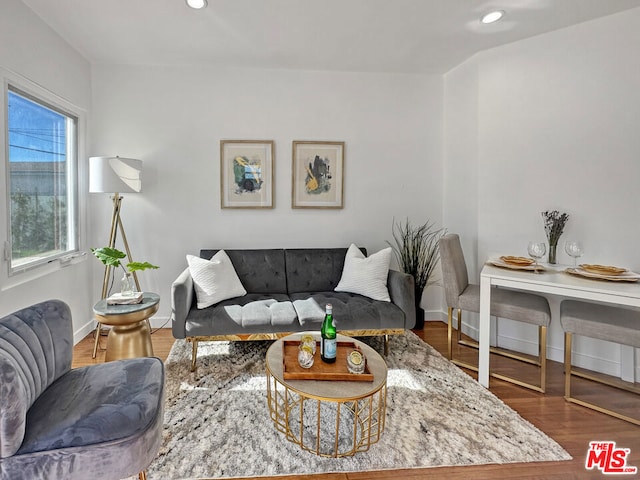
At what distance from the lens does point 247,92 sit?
3.53m

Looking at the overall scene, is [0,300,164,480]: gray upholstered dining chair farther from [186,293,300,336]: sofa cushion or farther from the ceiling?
the ceiling

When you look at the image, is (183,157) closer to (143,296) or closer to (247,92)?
(247,92)

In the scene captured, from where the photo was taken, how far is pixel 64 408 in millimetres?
1365

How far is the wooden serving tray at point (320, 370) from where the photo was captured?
1.71 m

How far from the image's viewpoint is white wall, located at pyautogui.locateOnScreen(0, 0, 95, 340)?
226 centimetres

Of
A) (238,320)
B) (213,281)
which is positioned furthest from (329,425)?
(213,281)

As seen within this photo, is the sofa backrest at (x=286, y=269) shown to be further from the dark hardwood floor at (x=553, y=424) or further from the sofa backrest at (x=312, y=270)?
the dark hardwood floor at (x=553, y=424)

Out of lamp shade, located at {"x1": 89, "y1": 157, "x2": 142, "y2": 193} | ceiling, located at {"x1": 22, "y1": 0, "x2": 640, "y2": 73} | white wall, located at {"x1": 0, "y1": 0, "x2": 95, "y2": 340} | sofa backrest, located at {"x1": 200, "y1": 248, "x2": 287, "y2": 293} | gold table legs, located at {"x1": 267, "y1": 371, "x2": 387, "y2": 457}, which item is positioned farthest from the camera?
sofa backrest, located at {"x1": 200, "y1": 248, "x2": 287, "y2": 293}

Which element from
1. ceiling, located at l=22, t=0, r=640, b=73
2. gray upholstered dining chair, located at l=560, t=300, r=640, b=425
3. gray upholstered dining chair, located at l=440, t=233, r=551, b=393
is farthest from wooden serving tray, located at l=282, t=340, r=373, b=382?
ceiling, located at l=22, t=0, r=640, b=73

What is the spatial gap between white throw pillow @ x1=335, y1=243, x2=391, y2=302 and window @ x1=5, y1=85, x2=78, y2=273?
8.09 ft

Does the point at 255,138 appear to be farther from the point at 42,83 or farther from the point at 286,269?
the point at 42,83

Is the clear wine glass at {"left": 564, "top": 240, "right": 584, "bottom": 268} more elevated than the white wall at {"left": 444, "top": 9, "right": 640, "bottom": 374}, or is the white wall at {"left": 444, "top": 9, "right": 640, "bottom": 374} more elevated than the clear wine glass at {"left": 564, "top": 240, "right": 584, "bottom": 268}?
the white wall at {"left": 444, "top": 9, "right": 640, "bottom": 374}

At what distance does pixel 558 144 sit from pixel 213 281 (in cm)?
304

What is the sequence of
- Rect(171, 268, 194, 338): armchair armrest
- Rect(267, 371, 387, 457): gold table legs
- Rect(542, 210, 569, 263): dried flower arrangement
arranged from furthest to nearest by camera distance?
Rect(542, 210, 569, 263): dried flower arrangement → Rect(171, 268, 194, 338): armchair armrest → Rect(267, 371, 387, 457): gold table legs
